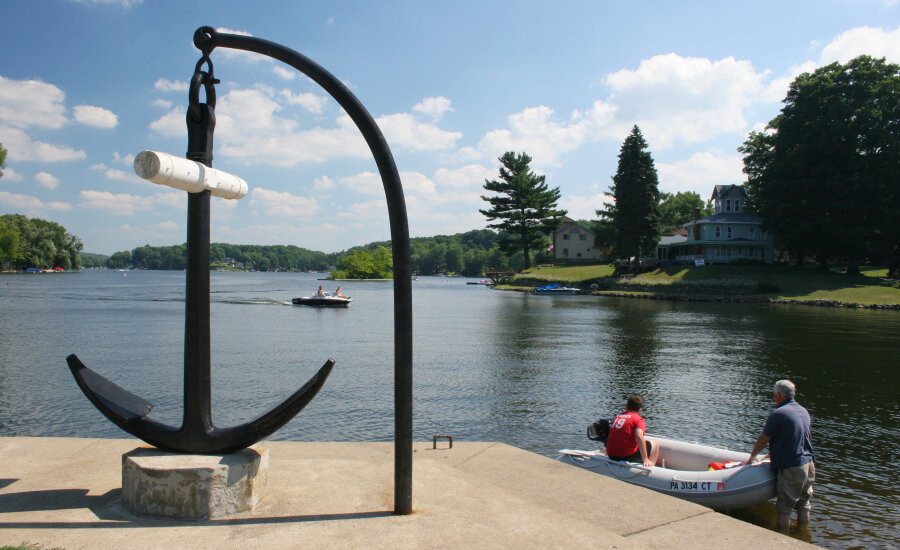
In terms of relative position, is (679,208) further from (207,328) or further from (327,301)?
(207,328)

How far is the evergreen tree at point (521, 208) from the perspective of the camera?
294ft

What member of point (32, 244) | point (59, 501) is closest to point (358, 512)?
point (59, 501)

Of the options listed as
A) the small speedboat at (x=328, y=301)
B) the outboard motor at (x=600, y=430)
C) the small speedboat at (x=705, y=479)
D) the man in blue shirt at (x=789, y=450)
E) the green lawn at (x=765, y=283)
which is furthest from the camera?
the small speedboat at (x=328, y=301)

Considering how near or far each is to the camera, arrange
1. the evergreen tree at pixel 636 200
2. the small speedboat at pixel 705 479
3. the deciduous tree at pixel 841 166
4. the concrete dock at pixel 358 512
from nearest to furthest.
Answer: the concrete dock at pixel 358 512 < the small speedboat at pixel 705 479 < the deciduous tree at pixel 841 166 < the evergreen tree at pixel 636 200

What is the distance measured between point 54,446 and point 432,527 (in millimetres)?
5176

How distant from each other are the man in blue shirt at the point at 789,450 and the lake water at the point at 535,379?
1.64ft

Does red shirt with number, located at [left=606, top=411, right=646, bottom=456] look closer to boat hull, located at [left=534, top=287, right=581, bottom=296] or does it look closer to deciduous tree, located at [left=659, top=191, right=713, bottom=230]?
boat hull, located at [left=534, top=287, right=581, bottom=296]

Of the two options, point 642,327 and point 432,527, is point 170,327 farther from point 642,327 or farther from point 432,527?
point 432,527

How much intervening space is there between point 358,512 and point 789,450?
578cm

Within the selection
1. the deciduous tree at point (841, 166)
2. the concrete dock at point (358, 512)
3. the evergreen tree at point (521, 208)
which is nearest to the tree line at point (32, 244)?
the evergreen tree at point (521, 208)

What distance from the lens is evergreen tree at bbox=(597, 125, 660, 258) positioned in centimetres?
6981

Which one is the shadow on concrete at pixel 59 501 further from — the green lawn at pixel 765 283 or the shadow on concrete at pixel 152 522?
the green lawn at pixel 765 283

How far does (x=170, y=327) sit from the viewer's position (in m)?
35.7

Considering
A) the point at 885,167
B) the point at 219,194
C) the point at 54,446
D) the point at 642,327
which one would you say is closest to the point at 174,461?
the point at 219,194
